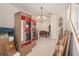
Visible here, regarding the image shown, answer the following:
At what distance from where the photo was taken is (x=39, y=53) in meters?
1.39

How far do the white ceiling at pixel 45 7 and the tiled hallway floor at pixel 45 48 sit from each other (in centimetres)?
33

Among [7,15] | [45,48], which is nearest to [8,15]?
[7,15]

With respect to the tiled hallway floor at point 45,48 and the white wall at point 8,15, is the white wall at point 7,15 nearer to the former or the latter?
the white wall at point 8,15

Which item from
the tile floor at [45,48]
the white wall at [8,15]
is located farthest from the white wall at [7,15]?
the tile floor at [45,48]

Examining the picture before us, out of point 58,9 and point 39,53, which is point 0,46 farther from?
point 58,9

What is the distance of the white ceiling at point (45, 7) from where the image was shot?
1372 mm

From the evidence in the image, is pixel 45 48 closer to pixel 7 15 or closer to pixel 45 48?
pixel 45 48

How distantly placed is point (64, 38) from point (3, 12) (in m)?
0.78

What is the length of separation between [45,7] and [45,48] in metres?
0.49

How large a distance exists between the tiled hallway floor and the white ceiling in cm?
33

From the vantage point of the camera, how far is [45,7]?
4.53ft

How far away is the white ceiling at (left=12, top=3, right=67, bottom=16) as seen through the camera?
4.50 ft

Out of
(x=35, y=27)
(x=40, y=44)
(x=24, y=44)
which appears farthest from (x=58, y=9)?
(x=24, y=44)

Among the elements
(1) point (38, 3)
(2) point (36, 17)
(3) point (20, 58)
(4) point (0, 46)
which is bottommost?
(3) point (20, 58)
